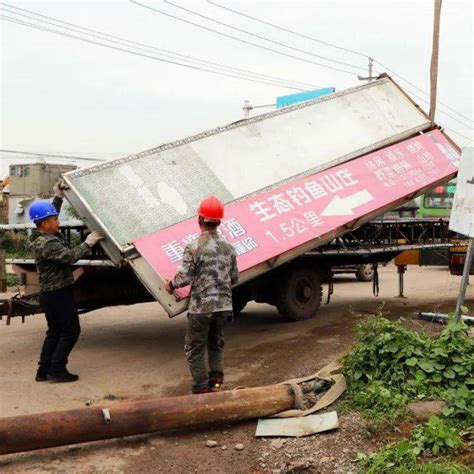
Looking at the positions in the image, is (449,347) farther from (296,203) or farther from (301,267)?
(301,267)

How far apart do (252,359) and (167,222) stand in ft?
6.05

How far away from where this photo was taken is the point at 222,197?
6.98 metres

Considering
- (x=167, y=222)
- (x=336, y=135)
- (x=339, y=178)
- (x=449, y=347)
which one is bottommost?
(x=449, y=347)

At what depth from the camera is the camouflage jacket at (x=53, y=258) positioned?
19.7ft

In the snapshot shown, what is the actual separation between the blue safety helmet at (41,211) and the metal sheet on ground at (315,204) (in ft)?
2.99

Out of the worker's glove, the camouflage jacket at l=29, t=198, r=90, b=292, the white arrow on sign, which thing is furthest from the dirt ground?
the white arrow on sign

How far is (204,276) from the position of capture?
5.12 m

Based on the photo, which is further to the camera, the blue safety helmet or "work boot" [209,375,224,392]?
the blue safety helmet

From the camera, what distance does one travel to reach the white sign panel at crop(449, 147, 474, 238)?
19.4ft

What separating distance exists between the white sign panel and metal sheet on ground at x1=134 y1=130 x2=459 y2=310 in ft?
5.40

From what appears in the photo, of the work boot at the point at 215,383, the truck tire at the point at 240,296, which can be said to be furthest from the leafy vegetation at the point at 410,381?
the truck tire at the point at 240,296

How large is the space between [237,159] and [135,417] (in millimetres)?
3951

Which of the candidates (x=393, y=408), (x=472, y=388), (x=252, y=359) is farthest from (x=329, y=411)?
(x=252, y=359)

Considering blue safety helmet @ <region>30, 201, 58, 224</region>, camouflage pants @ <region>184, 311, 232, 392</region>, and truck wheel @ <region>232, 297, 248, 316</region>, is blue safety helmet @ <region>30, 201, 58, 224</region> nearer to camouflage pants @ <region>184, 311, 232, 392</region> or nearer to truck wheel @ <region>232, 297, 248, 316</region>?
camouflage pants @ <region>184, 311, 232, 392</region>
